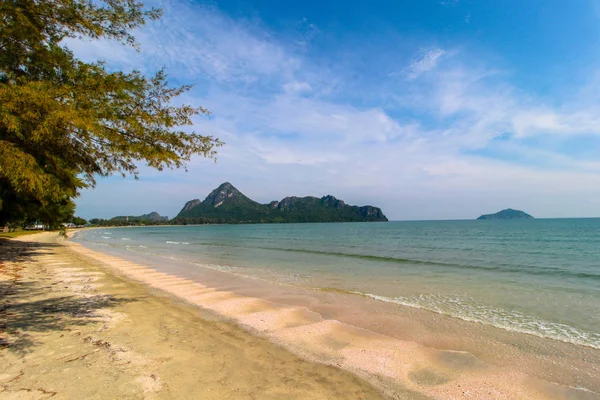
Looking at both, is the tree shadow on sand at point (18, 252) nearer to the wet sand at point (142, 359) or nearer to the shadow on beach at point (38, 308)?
the shadow on beach at point (38, 308)

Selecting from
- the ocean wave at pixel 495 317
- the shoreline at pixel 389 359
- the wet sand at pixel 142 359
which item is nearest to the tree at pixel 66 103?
the wet sand at pixel 142 359

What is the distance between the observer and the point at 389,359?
618 cm

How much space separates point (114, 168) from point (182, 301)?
6683 mm

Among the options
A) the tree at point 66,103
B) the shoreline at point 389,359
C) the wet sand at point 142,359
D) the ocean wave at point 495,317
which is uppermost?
the tree at point 66,103

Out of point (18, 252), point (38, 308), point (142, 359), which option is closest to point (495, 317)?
point (142, 359)

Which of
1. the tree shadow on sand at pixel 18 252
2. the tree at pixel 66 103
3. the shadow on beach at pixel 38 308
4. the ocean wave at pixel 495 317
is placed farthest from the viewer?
the tree shadow on sand at pixel 18 252

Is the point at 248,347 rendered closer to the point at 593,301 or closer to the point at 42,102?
the point at 42,102

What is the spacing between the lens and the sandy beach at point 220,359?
4668 mm

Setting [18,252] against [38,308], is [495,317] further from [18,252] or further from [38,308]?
[18,252]

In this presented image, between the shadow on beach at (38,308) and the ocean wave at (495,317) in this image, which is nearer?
the shadow on beach at (38,308)

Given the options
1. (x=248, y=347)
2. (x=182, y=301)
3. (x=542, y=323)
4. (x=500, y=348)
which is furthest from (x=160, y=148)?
(x=542, y=323)

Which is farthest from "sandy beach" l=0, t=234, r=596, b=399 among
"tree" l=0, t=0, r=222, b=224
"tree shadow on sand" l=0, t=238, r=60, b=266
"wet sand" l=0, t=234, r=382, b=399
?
"tree shadow on sand" l=0, t=238, r=60, b=266

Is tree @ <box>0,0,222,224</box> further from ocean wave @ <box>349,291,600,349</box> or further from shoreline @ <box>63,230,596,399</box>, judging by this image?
ocean wave @ <box>349,291,600,349</box>

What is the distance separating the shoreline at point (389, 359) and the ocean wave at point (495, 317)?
10.5ft
